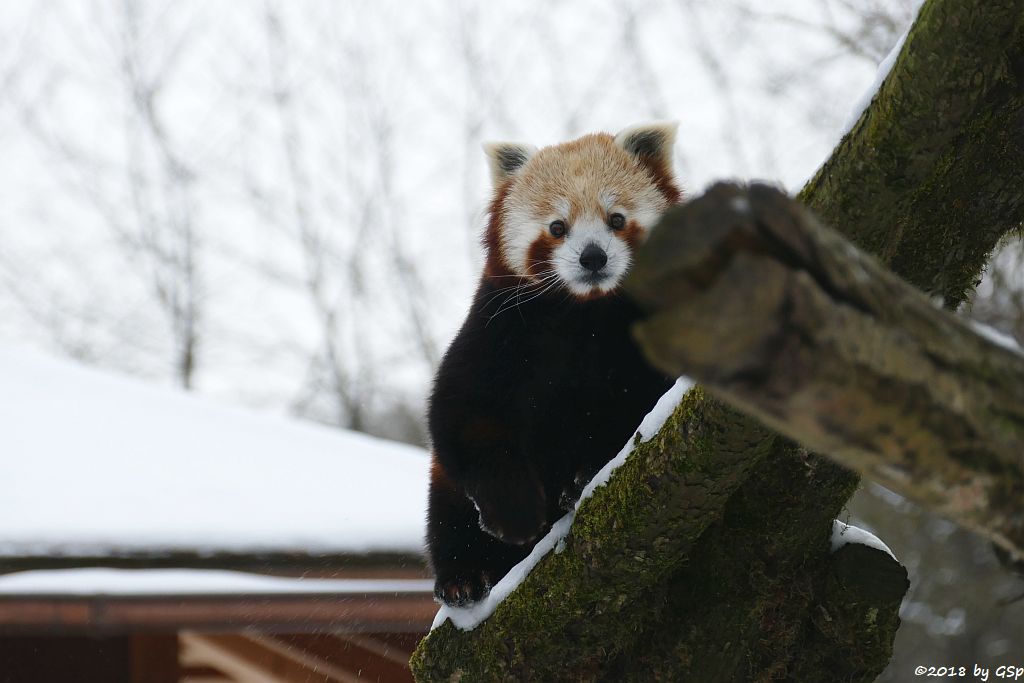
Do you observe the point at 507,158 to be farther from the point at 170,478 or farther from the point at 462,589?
the point at 170,478

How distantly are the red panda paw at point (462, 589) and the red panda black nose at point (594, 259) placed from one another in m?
0.81

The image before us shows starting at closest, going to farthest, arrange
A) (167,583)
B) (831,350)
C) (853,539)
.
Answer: (831,350) < (853,539) < (167,583)

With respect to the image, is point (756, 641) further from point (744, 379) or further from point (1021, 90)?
point (744, 379)

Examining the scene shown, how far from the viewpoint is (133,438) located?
4395mm

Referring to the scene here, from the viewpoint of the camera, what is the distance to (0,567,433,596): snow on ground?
9.53ft

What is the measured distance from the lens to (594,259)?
2.32 metres

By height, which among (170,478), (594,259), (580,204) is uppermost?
(580,204)

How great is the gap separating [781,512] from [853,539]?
8.9 inches

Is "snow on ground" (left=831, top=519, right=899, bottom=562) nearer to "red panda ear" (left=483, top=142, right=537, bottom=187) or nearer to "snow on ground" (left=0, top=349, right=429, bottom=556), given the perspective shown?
"red panda ear" (left=483, top=142, right=537, bottom=187)

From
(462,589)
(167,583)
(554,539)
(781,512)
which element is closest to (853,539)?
(781,512)

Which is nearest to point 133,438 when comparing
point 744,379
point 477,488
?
point 477,488

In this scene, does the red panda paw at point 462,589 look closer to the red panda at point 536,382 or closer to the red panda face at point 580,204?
the red panda at point 536,382

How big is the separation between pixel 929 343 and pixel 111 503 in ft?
10.5

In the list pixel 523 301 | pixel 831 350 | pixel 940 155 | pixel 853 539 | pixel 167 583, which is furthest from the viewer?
pixel 167 583
